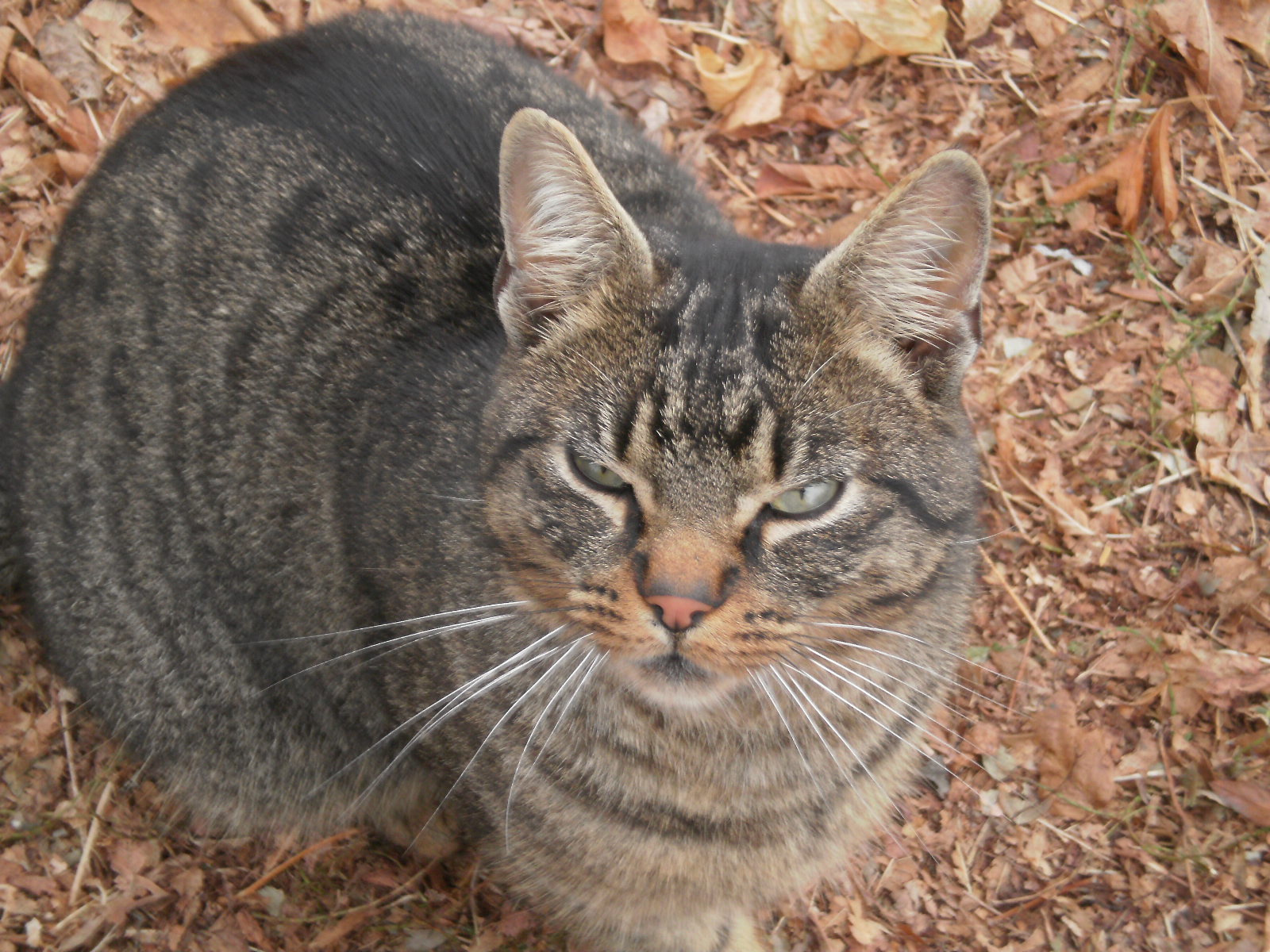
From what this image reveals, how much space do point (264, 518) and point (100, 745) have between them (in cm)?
100

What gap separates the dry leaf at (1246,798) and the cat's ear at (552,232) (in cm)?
209

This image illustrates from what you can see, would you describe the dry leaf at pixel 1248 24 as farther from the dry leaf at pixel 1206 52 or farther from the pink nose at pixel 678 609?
the pink nose at pixel 678 609

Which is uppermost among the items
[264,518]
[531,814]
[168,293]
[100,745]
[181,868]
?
[168,293]

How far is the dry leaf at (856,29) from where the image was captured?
397cm

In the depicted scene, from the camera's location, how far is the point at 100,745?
125 inches

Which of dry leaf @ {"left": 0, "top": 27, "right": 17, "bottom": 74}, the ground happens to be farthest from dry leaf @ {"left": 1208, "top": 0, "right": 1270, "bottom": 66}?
dry leaf @ {"left": 0, "top": 27, "right": 17, "bottom": 74}

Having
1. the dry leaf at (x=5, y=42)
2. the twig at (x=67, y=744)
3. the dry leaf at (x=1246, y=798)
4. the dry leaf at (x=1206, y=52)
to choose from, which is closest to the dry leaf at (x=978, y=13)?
the dry leaf at (x=1206, y=52)

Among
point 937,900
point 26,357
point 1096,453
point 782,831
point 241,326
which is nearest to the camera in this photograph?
point 782,831

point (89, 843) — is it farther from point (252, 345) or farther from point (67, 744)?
point (252, 345)

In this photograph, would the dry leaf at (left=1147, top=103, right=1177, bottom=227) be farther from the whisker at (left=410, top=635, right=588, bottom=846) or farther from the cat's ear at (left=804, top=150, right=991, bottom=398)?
the whisker at (left=410, top=635, right=588, bottom=846)

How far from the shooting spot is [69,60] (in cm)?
383

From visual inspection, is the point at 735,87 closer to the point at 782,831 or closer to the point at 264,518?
the point at 264,518

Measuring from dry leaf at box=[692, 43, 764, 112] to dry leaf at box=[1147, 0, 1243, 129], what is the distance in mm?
1306

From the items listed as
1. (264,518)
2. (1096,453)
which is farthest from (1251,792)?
(264,518)
